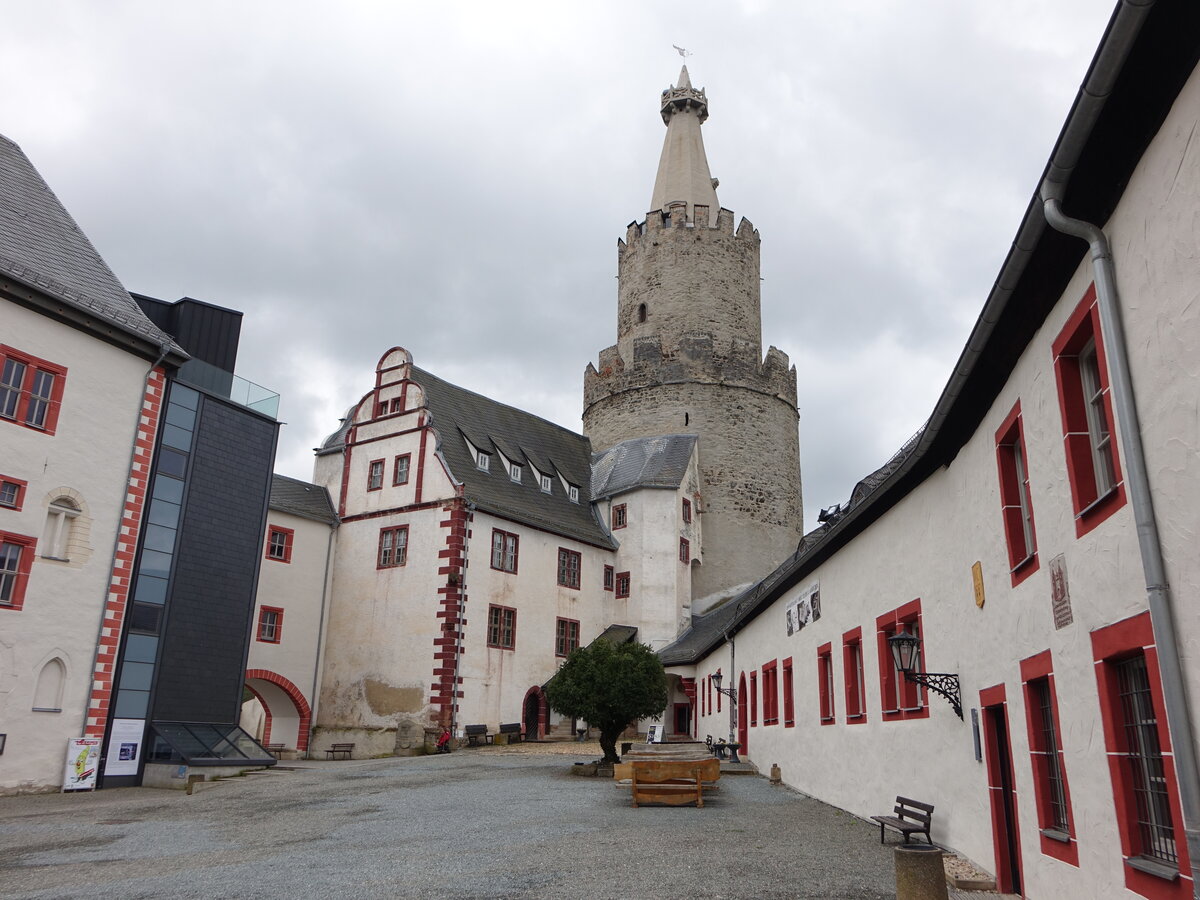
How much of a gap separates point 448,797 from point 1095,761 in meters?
12.2

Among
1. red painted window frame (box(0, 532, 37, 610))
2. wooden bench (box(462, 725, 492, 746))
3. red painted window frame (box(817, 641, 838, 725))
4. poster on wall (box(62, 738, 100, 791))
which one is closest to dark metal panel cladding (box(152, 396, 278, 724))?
poster on wall (box(62, 738, 100, 791))

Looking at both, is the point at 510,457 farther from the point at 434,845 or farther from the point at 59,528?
the point at 434,845

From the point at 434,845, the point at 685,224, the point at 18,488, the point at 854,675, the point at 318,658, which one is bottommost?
the point at 434,845

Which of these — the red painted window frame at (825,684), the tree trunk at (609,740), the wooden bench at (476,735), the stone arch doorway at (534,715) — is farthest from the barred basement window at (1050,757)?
the stone arch doorway at (534,715)

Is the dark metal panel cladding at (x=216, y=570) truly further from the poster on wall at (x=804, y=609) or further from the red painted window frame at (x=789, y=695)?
the poster on wall at (x=804, y=609)

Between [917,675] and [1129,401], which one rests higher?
[1129,401]

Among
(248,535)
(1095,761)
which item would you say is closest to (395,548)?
(248,535)

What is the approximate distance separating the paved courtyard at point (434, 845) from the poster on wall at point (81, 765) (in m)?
0.64

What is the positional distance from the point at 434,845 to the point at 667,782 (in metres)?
5.27

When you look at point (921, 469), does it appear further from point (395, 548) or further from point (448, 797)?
point (395, 548)

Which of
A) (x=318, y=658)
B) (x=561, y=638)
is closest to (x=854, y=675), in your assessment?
(x=561, y=638)

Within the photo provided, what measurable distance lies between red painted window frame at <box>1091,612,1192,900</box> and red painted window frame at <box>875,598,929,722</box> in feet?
14.6

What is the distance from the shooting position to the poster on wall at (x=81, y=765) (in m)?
18.3

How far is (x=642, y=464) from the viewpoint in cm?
4178
